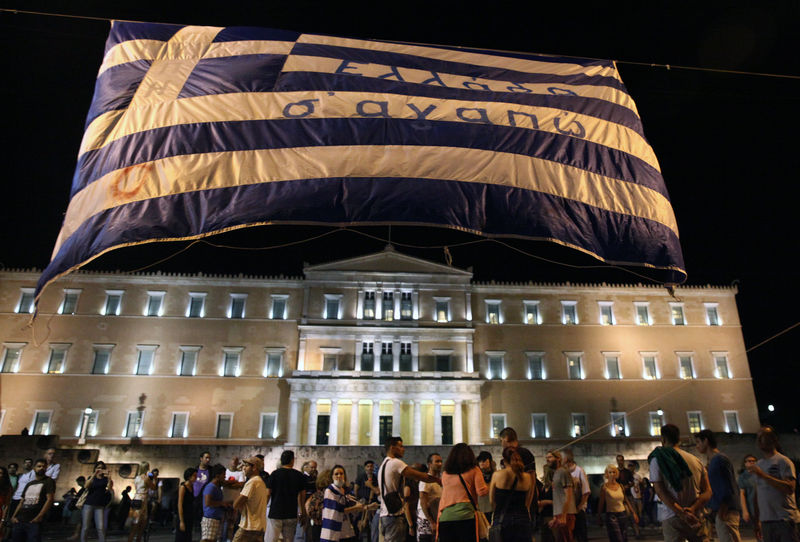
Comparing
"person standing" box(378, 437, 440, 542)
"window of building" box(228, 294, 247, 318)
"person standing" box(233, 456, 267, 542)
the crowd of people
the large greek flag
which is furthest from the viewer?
"window of building" box(228, 294, 247, 318)

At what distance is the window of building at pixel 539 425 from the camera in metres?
36.0

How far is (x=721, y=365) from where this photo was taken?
1538 inches

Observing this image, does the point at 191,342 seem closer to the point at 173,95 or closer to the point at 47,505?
the point at 47,505

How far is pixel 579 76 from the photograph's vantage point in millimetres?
6559

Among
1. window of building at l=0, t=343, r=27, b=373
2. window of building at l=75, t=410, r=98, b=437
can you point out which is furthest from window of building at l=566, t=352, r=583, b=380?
window of building at l=0, t=343, r=27, b=373

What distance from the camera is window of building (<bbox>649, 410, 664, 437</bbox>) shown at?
3653 cm

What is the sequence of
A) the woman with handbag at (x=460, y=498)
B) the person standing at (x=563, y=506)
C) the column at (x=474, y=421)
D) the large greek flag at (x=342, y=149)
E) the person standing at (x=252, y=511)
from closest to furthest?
the woman with handbag at (x=460, y=498), the large greek flag at (x=342, y=149), the person standing at (x=252, y=511), the person standing at (x=563, y=506), the column at (x=474, y=421)

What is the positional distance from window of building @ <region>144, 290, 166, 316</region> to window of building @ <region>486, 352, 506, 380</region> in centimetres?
2276

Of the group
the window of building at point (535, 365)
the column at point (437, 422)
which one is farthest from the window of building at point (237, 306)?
the window of building at point (535, 365)

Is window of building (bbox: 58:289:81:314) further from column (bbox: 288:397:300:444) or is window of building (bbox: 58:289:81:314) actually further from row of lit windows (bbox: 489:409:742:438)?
row of lit windows (bbox: 489:409:742:438)

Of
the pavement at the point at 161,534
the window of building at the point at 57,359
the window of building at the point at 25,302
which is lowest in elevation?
the pavement at the point at 161,534

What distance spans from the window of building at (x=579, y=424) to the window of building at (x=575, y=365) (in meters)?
2.55

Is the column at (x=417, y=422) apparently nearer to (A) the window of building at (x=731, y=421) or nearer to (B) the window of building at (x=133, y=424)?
(B) the window of building at (x=133, y=424)

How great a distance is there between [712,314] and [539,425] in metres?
16.1
